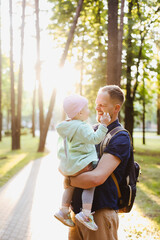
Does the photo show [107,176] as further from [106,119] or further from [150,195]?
[150,195]

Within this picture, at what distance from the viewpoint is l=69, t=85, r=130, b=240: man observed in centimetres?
249

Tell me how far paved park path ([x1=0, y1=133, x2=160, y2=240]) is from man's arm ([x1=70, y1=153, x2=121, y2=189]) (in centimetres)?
332

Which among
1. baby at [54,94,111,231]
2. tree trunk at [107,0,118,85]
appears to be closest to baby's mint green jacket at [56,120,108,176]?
baby at [54,94,111,231]

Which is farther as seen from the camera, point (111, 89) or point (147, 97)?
point (147, 97)

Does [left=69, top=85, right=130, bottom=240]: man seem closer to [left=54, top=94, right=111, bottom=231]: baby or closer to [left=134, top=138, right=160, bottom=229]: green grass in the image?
[left=54, top=94, right=111, bottom=231]: baby

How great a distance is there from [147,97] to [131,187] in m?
21.6

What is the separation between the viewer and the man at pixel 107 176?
2486 mm

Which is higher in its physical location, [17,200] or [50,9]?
[50,9]

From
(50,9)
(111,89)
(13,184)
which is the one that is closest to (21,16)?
(50,9)

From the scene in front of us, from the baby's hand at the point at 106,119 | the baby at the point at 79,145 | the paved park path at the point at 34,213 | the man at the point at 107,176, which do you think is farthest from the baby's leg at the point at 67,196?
the paved park path at the point at 34,213

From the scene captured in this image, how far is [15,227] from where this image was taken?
6051 millimetres

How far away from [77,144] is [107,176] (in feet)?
1.26

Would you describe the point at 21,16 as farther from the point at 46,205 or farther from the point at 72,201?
the point at 72,201

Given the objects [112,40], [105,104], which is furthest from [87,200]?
[112,40]
